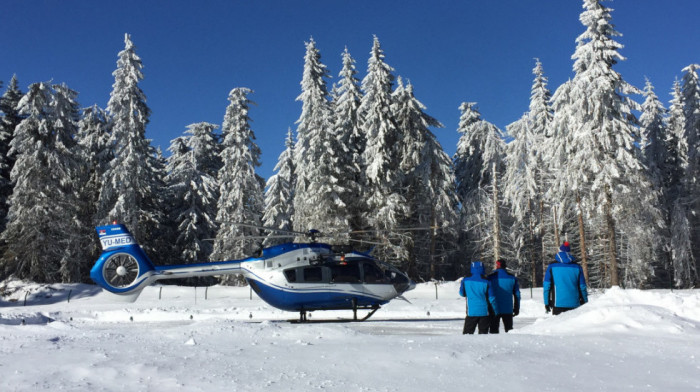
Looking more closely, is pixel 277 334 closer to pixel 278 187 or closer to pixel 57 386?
pixel 57 386

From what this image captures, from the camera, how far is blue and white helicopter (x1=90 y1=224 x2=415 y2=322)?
15141 millimetres

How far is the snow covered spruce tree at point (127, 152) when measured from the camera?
1162 inches

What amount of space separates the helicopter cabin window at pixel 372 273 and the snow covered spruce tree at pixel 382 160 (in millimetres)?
11459

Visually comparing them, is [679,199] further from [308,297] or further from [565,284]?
[565,284]

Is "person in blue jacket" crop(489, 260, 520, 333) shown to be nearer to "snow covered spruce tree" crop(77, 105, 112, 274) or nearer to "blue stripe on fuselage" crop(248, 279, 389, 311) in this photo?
"blue stripe on fuselage" crop(248, 279, 389, 311)

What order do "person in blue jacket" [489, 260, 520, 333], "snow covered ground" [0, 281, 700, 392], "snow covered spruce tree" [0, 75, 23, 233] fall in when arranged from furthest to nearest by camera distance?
"snow covered spruce tree" [0, 75, 23, 233], "person in blue jacket" [489, 260, 520, 333], "snow covered ground" [0, 281, 700, 392]

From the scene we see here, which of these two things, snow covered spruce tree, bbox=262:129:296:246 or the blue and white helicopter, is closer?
the blue and white helicopter

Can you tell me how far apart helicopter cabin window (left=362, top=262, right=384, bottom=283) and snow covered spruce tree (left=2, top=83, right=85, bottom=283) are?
21345mm

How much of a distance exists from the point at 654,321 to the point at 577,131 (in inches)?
726

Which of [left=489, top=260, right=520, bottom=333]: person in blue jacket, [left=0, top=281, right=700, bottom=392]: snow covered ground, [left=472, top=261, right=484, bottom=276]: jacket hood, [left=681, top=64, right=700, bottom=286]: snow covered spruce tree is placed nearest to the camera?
[left=0, top=281, right=700, bottom=392]: snow covered ground

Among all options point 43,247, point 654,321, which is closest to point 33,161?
point 43,247

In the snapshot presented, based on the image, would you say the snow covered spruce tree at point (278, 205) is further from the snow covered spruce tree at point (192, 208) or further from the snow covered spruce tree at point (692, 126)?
the snow covered spruce tree at point (692, 126)

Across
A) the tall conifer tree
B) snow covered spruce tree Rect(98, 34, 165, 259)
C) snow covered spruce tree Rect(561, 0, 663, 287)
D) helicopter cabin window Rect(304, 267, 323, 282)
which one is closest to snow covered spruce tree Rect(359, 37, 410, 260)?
the tall conifer tree

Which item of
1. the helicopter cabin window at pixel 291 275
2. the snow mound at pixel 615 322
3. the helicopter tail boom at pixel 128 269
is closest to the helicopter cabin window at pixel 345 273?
the helicopter cabin window at pixel 291 275
